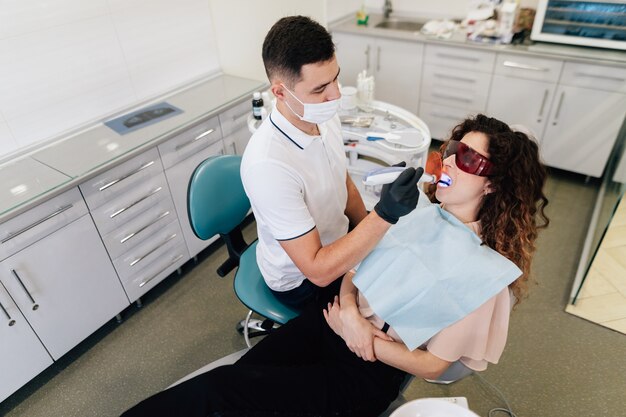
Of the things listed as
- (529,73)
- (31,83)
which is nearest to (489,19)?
(529,73)

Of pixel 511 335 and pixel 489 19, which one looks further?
pixel 489 19

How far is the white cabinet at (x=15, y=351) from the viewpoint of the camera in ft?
5.62

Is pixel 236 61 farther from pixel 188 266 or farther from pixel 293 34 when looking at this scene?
pixel 293 34

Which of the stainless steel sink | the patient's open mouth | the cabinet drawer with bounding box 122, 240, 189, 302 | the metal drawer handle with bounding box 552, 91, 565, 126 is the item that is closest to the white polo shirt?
the patient's open mouth

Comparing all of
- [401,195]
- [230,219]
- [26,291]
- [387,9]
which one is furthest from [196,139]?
[387,9]

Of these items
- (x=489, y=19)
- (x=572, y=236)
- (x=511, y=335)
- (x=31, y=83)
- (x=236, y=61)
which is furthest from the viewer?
(x=489, y=19)

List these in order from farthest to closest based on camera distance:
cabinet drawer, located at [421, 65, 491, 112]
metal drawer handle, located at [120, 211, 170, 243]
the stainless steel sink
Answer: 1. the stainless steel sink
2. cabinet drawer, located at [421, 65, 491, 112]
3. metal drawer handle, located at [120, 211, 170, 243]

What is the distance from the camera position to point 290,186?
49.8 inches

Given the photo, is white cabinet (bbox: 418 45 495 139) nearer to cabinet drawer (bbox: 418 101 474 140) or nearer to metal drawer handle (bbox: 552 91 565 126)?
cabinet drawer (bbox: 418 101 474 140)

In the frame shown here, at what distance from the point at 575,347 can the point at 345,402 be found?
140 cm

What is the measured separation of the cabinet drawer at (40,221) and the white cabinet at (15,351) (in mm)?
183

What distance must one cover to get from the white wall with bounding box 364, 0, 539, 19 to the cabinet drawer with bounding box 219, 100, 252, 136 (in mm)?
2005

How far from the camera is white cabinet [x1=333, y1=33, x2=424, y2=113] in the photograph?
3.27m

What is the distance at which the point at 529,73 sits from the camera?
2.84 meters
